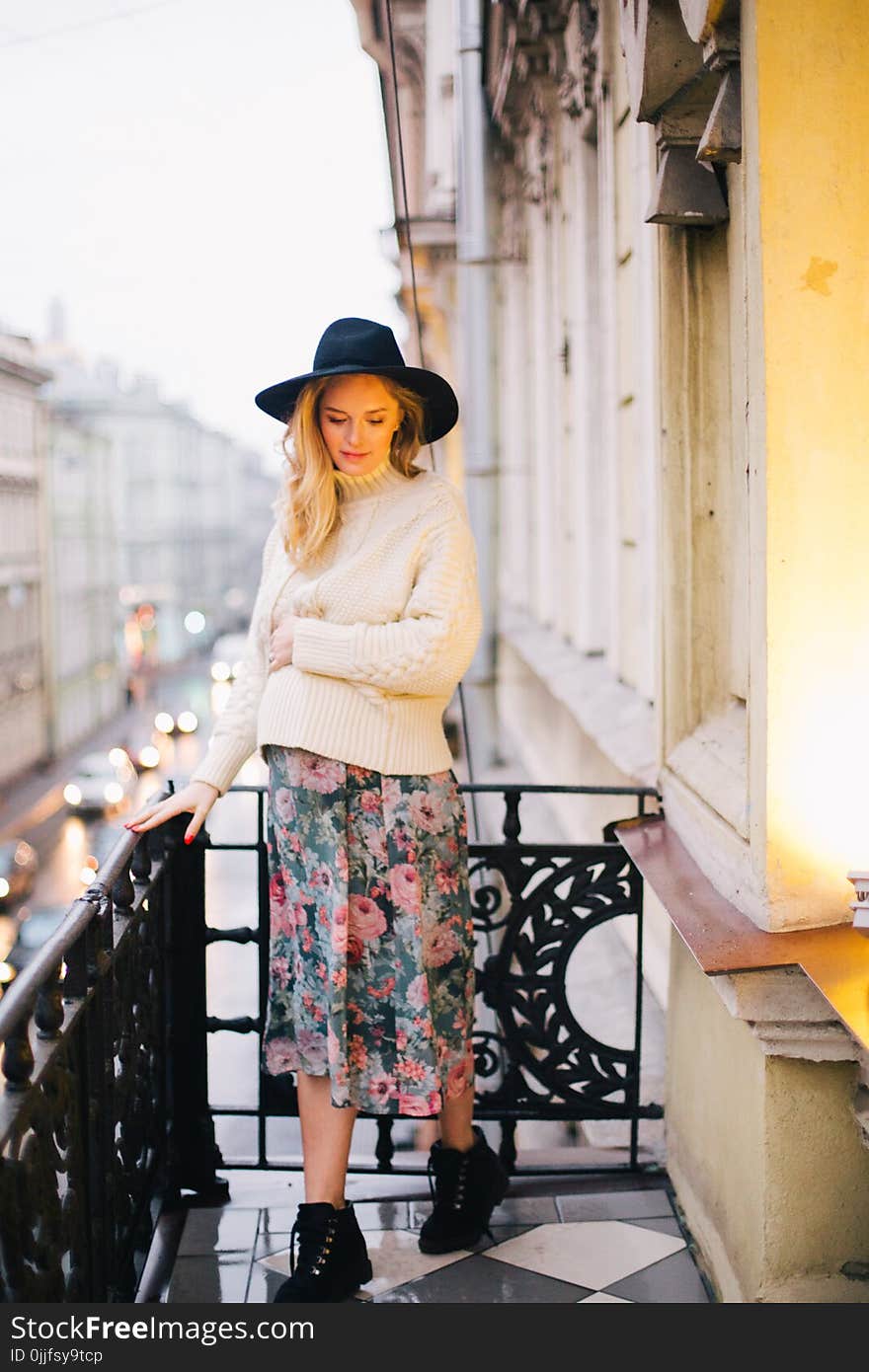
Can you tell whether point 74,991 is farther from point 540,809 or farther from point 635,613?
point 540,809

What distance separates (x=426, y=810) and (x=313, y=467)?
748 mm

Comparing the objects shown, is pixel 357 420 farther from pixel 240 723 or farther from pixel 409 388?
pixel 240 723

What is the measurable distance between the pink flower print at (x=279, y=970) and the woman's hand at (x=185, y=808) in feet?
1.13

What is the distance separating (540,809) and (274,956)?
4.90 meters

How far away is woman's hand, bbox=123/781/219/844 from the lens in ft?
9.41

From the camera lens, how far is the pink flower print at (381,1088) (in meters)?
2.83

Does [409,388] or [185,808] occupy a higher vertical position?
[409,388]

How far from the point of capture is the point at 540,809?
7734 mm

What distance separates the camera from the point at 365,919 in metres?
2.80

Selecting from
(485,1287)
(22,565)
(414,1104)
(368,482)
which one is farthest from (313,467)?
(22,565)

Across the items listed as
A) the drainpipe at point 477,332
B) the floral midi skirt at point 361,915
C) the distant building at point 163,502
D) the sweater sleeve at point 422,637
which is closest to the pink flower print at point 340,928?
the floral midi skirt at point 361,915

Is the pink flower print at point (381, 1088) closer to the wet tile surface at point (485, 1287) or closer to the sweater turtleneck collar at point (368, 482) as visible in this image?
the wet tile surface at point (485, 1287)
